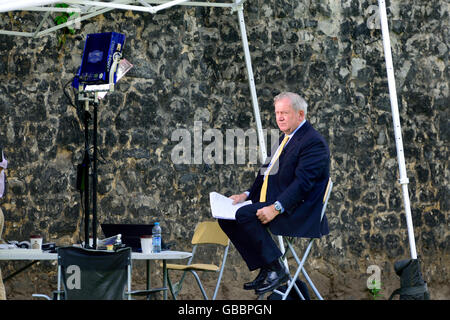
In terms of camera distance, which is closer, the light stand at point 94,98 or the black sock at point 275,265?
the black sock at point 275,265

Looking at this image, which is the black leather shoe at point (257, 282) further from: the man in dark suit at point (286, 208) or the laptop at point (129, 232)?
the laptop at point (129, 232)

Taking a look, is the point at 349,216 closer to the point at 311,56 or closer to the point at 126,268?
the point at 311,56

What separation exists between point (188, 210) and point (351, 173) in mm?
1755

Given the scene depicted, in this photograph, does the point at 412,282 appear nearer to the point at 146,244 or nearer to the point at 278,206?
the point at 278,206

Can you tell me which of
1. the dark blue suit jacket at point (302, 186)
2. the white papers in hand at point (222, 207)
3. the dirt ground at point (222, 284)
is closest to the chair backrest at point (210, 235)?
the dirt ground at point (222, 284)

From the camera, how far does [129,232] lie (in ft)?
16.3

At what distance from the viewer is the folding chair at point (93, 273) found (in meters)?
4.19

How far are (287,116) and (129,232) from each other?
4.35 feet

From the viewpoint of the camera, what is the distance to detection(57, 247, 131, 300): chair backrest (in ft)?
13.8

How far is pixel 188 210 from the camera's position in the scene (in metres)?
7.17

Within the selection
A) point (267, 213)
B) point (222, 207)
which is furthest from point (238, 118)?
point (267, 213)

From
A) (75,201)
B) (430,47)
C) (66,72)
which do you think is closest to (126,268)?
(75,201)

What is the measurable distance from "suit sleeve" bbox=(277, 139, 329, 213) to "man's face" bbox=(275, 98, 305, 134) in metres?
0.22
